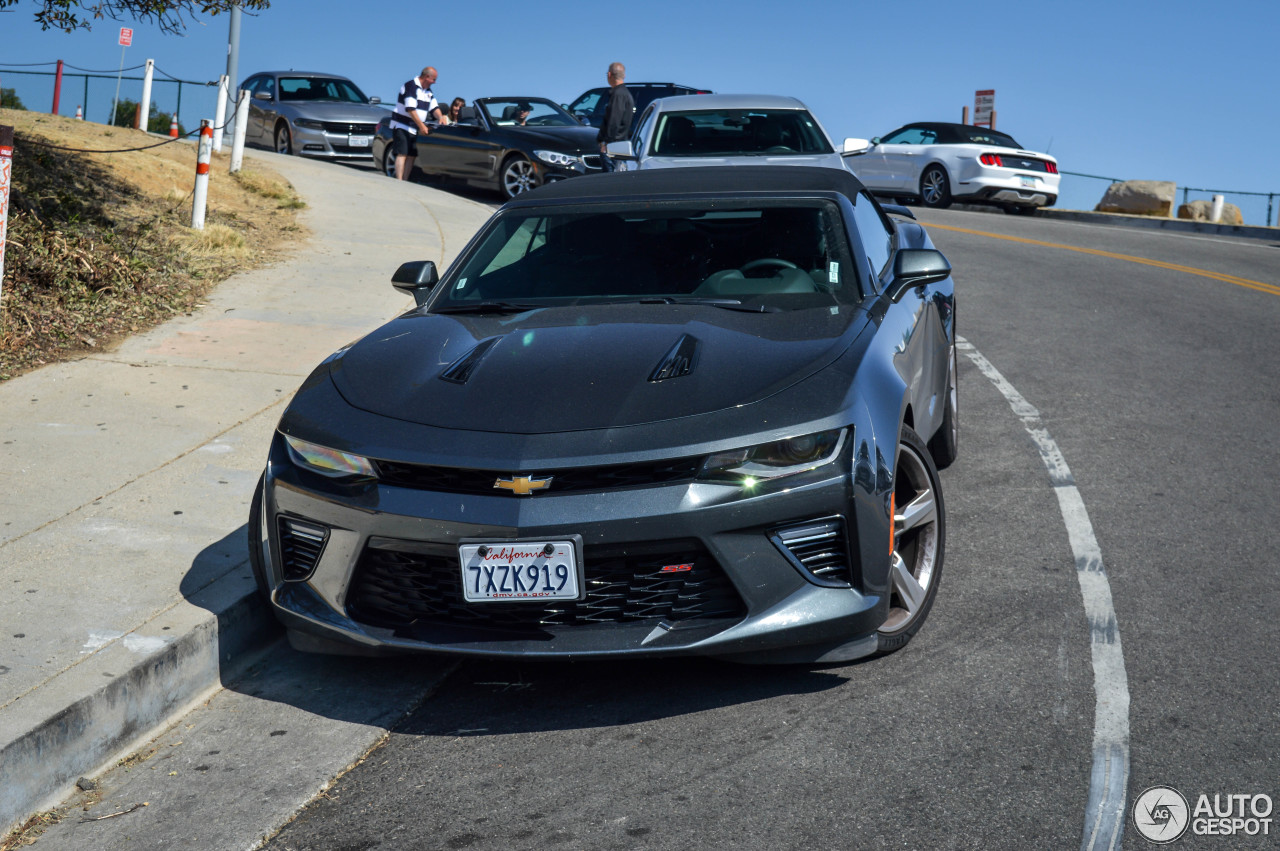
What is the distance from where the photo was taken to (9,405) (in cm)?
650

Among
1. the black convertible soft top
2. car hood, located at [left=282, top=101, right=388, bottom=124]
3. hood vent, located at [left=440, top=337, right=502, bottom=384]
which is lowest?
hood vent, located at [left=440, top=337, right=502, bottom=384]

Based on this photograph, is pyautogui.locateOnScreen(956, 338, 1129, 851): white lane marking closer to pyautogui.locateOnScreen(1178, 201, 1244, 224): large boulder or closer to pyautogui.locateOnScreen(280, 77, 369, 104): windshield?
pyautogui.locateOnScreen(280, 77, 369, 104): windshield

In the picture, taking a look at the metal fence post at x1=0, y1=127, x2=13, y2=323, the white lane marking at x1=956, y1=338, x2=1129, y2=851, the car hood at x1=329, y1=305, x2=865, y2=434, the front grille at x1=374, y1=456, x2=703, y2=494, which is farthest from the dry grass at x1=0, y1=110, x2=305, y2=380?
the white lane marking at x1=956, y1=338, x2=1129, y2=851

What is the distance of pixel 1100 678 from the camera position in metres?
3.85

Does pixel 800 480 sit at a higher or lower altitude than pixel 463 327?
lower

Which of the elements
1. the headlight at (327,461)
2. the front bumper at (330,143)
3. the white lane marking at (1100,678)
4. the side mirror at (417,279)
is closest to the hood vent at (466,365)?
the headlight at (327,461)

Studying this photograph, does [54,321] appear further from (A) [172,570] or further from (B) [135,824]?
(B) [135,824]

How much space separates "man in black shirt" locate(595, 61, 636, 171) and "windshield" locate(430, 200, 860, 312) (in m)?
9.68

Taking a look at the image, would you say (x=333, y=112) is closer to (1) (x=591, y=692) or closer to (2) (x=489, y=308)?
(2) (x=489, y=308)

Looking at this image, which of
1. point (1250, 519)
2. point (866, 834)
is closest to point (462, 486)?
point (866, 834)

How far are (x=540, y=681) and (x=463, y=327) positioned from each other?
1.31 m

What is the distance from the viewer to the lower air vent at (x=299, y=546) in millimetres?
3807

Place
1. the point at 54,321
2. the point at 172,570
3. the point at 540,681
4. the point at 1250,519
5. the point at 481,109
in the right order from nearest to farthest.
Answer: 1. the point at 540,681
2. the point at 172,570
3. the point at 1250,519
4. the point at 54,321
5. the point at 481,109

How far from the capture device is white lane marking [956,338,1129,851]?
10.1 feet
